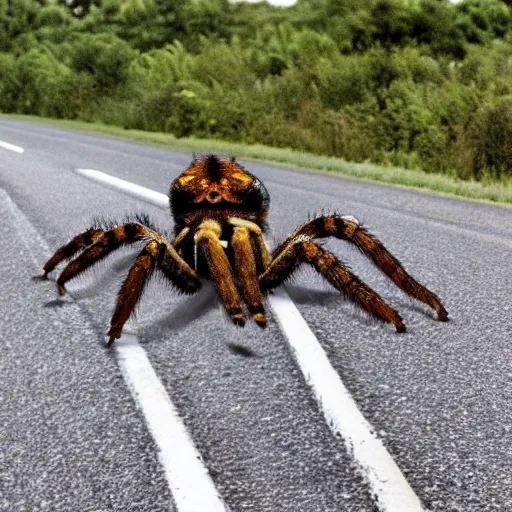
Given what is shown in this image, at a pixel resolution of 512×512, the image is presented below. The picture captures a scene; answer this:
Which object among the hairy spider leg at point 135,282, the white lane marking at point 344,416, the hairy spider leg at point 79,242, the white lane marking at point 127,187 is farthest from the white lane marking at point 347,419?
the white lane marking at point 127,187

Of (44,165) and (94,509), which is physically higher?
(94,509)

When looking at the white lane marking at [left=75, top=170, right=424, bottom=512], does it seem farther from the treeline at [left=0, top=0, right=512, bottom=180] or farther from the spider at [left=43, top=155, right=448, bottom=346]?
the treeline at [left=0, top=0, right=512, bottom=180]

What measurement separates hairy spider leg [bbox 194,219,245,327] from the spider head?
0.99ft

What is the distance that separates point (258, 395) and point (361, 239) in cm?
104

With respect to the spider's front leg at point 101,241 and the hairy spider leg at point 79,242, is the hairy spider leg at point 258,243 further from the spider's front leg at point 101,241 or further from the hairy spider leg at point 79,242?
the hairy spider leg at point 79,242

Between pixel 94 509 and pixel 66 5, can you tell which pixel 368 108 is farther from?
pixel 66 5

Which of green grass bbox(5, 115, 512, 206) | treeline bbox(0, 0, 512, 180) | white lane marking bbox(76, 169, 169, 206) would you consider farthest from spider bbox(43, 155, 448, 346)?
treeline bbox(0, 0, 512, 180)

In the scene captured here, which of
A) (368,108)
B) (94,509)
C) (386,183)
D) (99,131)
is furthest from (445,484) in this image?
(99,131)

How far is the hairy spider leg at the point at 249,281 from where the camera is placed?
402 centimetres

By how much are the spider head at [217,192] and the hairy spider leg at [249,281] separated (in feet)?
1.28

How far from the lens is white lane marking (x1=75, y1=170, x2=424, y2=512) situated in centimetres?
285

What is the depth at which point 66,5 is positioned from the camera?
65.5m

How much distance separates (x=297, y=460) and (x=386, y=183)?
33.5 feet

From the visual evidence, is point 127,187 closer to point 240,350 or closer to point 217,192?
point 217,192
